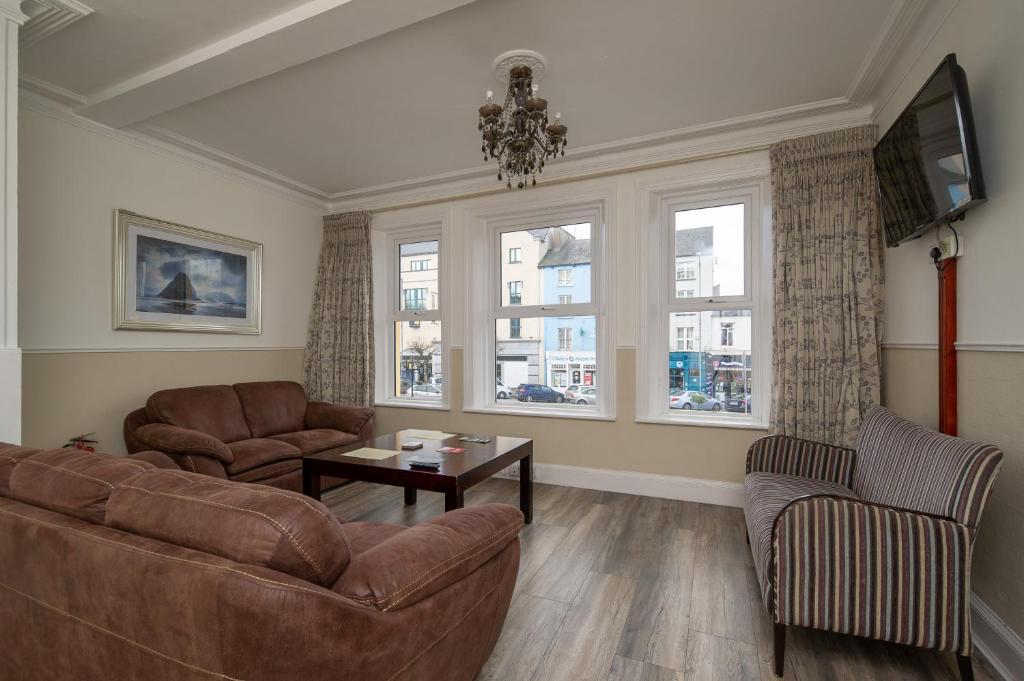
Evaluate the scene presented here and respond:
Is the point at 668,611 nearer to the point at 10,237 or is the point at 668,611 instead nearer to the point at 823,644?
the point at 823,644

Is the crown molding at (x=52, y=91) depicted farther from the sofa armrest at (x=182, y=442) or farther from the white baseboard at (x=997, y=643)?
the white baseboard at (x=997, y=643)

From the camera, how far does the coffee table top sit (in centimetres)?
263

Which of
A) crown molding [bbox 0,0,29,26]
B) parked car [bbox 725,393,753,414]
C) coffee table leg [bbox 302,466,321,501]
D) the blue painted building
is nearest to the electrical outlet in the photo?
parked car [bbox 725,393,753,414]

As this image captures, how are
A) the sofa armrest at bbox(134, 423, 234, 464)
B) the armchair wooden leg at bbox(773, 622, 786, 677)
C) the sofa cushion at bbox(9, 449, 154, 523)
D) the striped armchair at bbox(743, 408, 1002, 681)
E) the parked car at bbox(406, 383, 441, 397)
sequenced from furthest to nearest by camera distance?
the parked car at bbox(406, 383, 441, 397)
the sofa armrest at bbox(134, 423, 234, 464)
the armchair wooden leg at bbox(773, 622, 786, 677)
the striped armchair at bbox(743, 408, 1002, 681)
the sofa cushion at bbox(9, 449, 154, 523)

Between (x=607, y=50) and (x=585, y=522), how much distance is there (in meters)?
2.84

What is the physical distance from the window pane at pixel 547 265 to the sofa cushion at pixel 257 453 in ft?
7.36

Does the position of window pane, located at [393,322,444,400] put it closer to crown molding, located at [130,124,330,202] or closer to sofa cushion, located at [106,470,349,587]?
crown molding, located at [130,124,330,202]

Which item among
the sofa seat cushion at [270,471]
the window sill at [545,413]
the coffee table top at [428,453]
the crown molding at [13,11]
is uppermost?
the crown molding at [13,11]

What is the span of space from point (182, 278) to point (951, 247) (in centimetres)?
490

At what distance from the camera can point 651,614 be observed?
2.21 meters

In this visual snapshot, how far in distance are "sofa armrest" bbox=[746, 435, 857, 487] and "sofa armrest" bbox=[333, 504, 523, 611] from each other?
1.93 m

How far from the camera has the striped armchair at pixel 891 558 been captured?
1.69 meters

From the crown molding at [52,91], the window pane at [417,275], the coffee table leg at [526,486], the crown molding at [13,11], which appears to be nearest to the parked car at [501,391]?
the window pane at [417,275]

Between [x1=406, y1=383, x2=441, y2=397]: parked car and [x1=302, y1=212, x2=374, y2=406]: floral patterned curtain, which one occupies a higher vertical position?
[x1=302, y1=212, x2=374, y2=406]: floral patterned curtain
